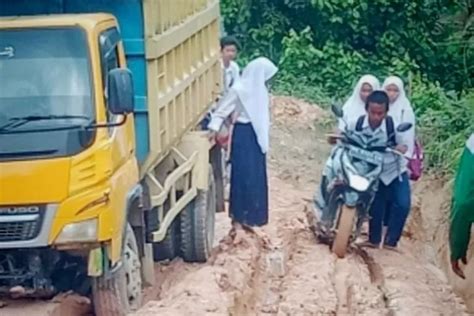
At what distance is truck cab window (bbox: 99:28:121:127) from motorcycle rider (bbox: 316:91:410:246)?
3423 millimetres

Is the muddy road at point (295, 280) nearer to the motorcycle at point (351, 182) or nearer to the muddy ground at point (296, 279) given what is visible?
the muddy ground at point (296, 279)

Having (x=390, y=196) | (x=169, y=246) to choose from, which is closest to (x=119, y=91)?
(x=169, y=246)

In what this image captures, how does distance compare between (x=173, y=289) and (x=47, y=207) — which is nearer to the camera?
(x=47, y=207)

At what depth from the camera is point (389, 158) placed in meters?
12.0

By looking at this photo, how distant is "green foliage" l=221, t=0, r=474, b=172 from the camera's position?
2330 cm

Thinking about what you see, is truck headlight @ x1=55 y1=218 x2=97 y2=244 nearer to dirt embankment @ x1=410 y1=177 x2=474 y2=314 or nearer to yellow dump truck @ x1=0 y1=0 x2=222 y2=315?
yellow dump truck @ x1=0 y1=0 x2=222 y2=315

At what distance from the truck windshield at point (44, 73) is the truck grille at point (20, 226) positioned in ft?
2.27

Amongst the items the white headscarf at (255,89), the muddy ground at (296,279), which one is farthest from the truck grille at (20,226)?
the white headscarf at (255,89)

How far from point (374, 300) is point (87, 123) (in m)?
2.93

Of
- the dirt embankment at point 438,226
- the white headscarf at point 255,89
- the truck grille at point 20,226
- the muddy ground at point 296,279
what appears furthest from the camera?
the white headscarf at point 255,89

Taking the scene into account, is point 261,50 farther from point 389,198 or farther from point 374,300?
point 374,300

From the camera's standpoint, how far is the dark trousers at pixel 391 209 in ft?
40.3

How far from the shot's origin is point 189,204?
37.8ft

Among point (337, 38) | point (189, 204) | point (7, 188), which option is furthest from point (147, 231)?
point (337, 38)
